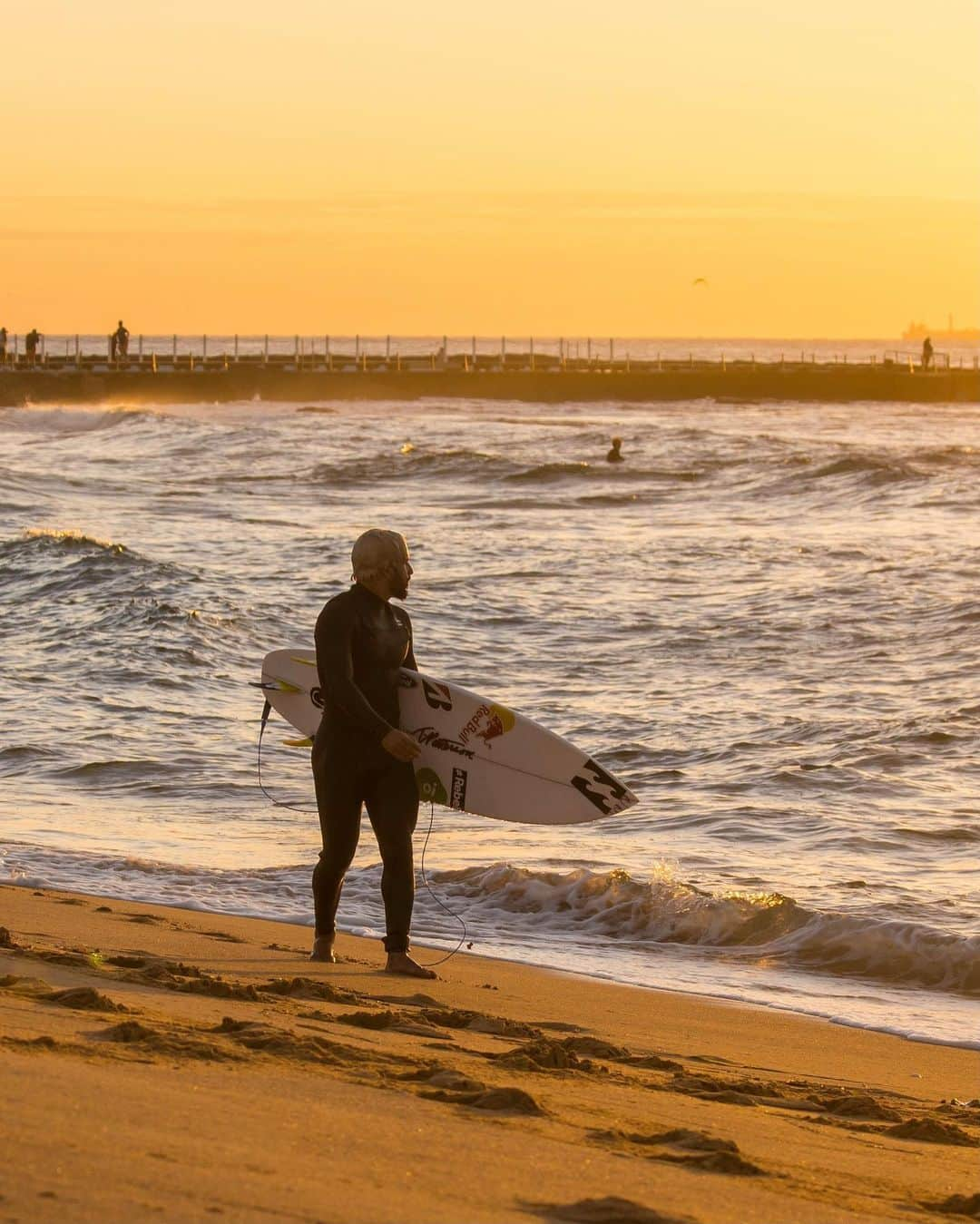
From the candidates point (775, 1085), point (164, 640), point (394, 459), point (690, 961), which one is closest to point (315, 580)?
point (164, 640)

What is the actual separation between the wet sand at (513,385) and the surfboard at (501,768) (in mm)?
62356

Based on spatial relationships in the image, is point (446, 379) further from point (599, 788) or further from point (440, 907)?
point (599, 788)

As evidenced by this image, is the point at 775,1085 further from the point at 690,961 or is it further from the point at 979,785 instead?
the point at 979,785

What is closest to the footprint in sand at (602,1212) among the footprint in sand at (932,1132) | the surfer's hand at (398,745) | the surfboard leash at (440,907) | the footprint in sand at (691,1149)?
the footprint in sand at (691,1149)

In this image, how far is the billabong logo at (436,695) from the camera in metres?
6.62

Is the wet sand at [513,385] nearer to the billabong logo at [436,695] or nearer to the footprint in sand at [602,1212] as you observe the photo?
the billabong logo at [436,695]

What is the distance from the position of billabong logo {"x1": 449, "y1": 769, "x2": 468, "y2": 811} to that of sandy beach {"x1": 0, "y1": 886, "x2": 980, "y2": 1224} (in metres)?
0.77

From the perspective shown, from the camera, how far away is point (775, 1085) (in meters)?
4.86

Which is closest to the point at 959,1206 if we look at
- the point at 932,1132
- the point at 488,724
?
the point at 932,1132

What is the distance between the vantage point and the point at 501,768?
6.95 metres

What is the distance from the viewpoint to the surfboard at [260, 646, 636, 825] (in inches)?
265

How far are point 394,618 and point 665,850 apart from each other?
3.60 m

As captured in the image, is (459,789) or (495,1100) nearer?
(495,1100)

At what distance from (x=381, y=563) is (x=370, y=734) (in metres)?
0.61
